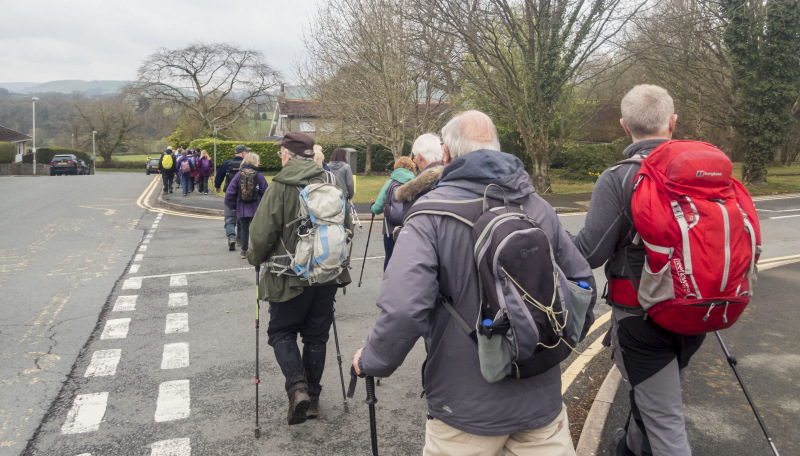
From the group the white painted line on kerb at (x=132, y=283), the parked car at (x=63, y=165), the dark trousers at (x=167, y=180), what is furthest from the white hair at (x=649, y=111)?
the parked car at (x=63, y=165)

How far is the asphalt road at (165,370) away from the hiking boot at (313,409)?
0.21ft

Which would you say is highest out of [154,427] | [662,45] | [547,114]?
[662,45]

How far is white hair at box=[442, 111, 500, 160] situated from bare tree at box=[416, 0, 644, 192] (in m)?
17.7

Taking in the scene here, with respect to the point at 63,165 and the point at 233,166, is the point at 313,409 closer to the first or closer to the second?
the point at 233,166

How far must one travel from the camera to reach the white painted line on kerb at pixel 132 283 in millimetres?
7910

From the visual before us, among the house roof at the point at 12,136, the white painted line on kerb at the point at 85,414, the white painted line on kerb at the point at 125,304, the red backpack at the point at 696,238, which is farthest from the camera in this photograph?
the house roof at the point at 12,136

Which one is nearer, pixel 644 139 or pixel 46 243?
pixel 644 139

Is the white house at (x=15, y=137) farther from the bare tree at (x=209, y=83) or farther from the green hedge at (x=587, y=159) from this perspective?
the green hedge at (x=587, y=159)

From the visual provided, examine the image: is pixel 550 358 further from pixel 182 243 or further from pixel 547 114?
pixel 547 114

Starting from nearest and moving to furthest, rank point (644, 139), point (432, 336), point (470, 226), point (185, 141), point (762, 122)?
point (470, 226)
point (432, 336)
point (644, 139)
point (762, 122)
point (185, 141)

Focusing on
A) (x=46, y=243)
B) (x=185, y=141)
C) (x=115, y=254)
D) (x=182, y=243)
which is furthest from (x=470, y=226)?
(x=185, y=141)

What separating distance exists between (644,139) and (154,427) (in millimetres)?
3637

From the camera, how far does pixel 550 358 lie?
2195mm

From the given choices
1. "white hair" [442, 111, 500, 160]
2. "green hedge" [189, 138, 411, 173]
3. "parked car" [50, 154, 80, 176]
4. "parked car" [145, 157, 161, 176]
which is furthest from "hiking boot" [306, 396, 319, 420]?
"parked car" [145, 157, 161, 176]
